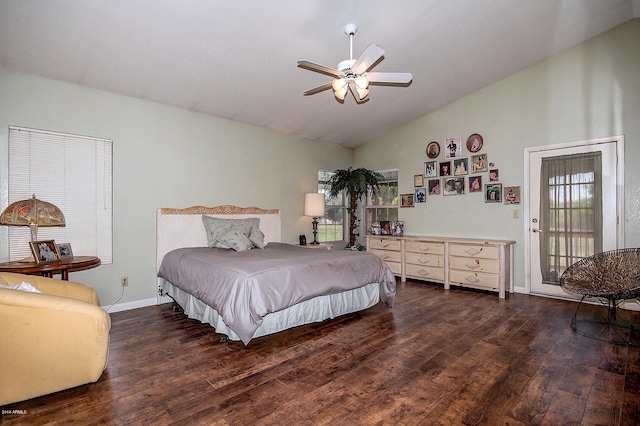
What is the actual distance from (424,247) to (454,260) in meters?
0.47

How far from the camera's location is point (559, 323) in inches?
125

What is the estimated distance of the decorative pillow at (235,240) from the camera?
3863 millimetres

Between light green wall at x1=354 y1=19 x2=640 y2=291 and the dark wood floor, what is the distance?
71.9 inches

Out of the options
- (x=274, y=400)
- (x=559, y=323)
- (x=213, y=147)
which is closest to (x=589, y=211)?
(x=559, y=323)

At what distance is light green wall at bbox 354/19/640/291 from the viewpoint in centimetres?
365

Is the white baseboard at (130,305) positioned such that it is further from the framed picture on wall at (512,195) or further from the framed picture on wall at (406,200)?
the framed picture on wall at (512,195)

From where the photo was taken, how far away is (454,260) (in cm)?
466

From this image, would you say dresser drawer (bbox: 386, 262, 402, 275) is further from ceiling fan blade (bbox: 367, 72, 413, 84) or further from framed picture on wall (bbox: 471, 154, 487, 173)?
ceiling fan blade (bbox: 367, 72, 413, 84)

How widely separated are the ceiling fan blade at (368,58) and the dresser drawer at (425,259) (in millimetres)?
3216

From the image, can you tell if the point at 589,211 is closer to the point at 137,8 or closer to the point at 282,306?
the point at 282,306

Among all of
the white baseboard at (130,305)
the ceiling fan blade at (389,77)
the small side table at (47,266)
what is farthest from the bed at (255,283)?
the ceiling fan blade at (389,77)

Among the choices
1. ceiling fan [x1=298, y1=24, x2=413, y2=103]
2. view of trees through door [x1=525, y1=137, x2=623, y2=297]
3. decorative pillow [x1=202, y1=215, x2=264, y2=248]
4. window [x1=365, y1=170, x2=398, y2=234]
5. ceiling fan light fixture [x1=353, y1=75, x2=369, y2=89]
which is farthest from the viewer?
window [x1=365, y1=170, x2=398, y2=234]

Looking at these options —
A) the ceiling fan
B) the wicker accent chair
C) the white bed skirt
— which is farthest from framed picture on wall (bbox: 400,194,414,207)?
the ceiling fan

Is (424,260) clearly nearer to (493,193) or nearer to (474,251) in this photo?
(474,251)
